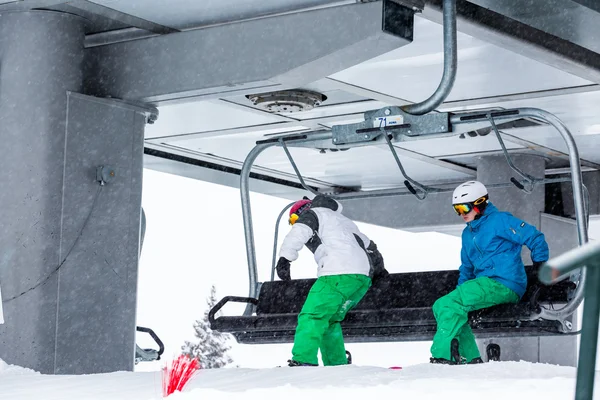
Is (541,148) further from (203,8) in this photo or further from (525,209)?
(203,8)

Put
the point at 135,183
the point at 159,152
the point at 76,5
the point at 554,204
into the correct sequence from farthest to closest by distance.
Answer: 1. the point at 554,204
2. the point at 159,152
3. the point at 135,183
4. the point at 76,5

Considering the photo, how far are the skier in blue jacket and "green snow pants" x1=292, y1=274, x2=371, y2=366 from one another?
0.73 meters

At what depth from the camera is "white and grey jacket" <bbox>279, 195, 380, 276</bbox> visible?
352 inches

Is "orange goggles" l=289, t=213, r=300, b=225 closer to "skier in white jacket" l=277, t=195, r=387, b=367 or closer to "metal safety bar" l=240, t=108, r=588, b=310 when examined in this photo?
"skier in white jacket" l=277, t=195, r=387, b=367

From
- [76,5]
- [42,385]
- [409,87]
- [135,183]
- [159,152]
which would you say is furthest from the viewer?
[159,152]

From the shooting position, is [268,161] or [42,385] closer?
[42,385]

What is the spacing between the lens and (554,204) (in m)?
15.9

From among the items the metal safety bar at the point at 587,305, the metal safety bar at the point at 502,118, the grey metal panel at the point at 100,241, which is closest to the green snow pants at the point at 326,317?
the metal safety bar at the point at 502,118

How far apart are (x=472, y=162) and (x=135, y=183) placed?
7403 millimetres

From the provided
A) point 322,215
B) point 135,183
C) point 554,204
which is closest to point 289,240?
point 322,215

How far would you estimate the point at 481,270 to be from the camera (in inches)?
357

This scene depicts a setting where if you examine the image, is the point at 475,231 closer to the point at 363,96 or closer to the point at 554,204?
the point at 363,96

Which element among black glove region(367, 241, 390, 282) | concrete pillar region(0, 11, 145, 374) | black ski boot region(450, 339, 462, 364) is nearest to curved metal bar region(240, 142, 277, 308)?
black glove region(367, 241, 390, 282)

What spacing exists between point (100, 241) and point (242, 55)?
1.96 metres
